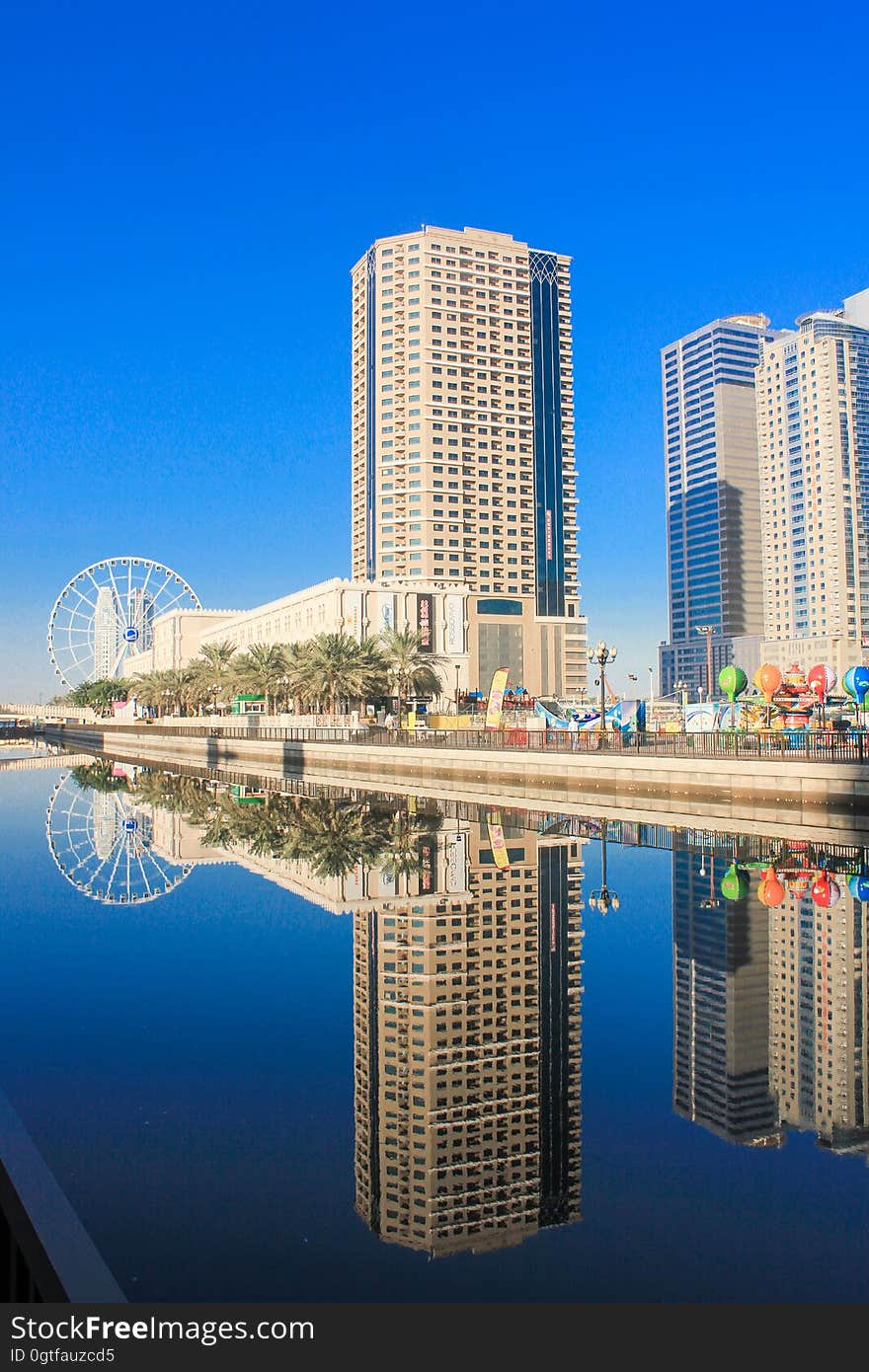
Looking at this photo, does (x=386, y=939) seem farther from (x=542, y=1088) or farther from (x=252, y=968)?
(x=542, y=1088)

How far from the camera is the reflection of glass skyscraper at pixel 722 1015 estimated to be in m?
9.45

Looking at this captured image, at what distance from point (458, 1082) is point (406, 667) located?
76.9 metres

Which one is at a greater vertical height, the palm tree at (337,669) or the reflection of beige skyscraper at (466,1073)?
the palm tree at (337,669)

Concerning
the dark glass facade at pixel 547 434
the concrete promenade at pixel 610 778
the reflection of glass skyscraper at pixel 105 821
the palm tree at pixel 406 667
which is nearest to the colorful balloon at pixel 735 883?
the concrete promenade at pixel 610 778

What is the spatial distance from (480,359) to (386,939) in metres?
126

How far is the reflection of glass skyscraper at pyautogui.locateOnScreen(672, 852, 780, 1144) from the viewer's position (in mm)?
9453

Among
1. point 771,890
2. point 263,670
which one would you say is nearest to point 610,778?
point 771,890

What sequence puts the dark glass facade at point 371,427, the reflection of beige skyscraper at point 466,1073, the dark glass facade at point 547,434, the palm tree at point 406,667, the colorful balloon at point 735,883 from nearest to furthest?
the reflection of beige skyscraper at point 466,1073
the colorful balloon at point 735,883
the palm tree at point 406,667
the dark glass facade at point 371,427
the dark glass facade at point 547,434

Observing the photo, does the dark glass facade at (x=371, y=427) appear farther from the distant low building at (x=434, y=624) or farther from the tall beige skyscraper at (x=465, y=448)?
the distant low building at (x=434, y=624)

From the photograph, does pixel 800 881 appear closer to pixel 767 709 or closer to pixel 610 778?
pixel 610 778

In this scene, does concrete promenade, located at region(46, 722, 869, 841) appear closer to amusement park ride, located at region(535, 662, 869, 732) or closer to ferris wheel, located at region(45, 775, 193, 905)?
amusement park ride, located at region(535, 662, 869, 732)

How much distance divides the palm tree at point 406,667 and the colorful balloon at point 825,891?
62481 mm

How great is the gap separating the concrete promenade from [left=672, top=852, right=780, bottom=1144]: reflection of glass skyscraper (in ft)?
40.1

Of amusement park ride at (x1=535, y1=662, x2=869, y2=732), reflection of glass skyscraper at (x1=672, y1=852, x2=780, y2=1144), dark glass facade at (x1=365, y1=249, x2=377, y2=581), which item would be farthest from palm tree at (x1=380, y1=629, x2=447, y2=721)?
reflection of glass skyscraper at (x1=672, y1=852, x2=780, y2=1144)
